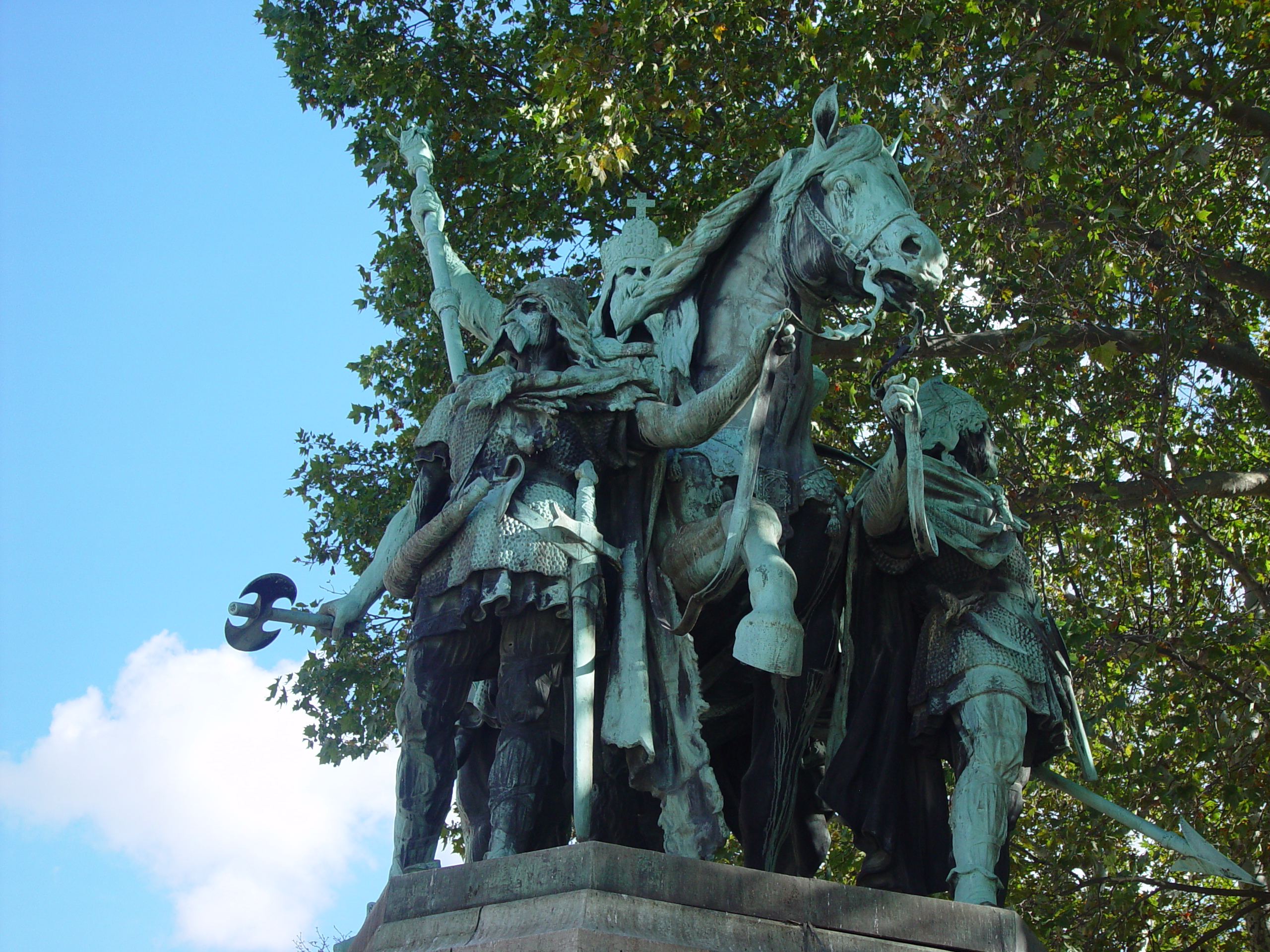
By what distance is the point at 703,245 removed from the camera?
6078 millimetres

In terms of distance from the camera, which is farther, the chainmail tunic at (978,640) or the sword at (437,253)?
the sword at (437,253)

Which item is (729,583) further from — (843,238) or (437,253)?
(437,253)

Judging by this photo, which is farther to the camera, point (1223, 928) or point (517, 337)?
point (1223, 928)

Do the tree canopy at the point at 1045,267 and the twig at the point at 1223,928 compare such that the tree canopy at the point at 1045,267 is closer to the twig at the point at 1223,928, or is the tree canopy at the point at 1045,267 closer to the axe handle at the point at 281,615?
the twig at the point at 1223,928

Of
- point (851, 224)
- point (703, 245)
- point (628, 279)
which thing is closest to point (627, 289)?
point (628, 279)

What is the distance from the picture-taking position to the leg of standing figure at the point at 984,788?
5.10m

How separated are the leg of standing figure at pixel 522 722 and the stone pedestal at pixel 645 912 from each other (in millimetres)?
458

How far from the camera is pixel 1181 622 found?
11234 millimetres

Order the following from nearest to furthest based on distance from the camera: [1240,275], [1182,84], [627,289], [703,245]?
[703,245] → [627,289] → [1182,84] → [1240,275]

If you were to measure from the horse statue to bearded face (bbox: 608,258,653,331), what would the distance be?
39 millimetres

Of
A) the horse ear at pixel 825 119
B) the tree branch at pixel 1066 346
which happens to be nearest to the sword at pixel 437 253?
the horse ear at pixel 825 119

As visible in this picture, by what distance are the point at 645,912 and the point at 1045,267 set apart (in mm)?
7897

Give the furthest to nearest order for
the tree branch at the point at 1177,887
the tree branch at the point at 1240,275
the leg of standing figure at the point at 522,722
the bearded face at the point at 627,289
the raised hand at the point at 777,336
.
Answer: the tree branch at the point at 1240,275 < the tree branch at the point at 1177,887 < the bearded face at the point at 627,289 < the raised hand at the point at 777,336 < the leg of standing figure at the point at 522,722

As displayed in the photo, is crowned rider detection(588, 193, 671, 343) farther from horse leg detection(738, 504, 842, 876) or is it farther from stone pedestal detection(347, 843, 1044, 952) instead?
stone pedestal detection(347, 843, 1044, 952)
